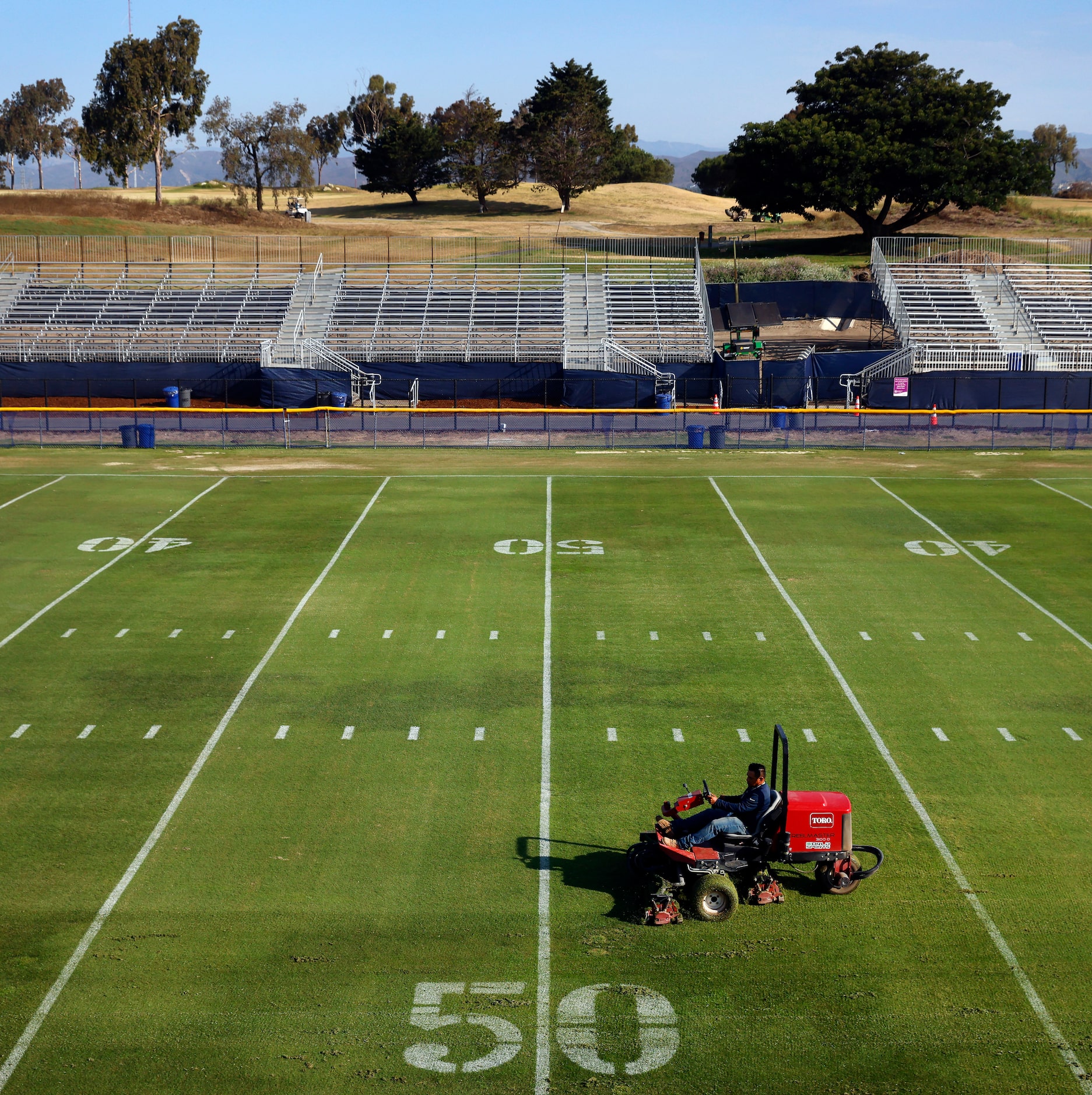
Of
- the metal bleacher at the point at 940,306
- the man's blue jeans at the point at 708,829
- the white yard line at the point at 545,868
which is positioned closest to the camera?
the white yard line at the point at 545,868

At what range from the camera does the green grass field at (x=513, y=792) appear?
1042 centimetres

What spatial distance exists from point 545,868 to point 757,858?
7.80 feet

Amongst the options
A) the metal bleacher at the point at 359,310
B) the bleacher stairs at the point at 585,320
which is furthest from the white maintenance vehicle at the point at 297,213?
the bleacher stairs at the point at 585,320

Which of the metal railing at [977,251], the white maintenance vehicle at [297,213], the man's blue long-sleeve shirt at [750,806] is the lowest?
the man's blue long-sleeve shirt at [750,806]

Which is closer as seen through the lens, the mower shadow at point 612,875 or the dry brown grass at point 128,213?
the mower shadow at point 612,875

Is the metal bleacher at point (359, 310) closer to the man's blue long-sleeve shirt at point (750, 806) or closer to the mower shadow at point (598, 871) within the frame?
the mower shadow at point (598, 871)

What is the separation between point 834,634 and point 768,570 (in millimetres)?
4457

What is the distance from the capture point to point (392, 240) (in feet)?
278

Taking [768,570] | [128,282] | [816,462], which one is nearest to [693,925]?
[768,570]

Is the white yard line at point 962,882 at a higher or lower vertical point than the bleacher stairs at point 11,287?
lower

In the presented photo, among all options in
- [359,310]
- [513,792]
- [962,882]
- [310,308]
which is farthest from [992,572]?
[310,308]

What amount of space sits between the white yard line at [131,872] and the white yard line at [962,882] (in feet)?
28.6

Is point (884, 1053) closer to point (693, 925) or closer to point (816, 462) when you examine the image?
point (693, 925)

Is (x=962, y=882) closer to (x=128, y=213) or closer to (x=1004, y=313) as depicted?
(x=1004, y=313)
